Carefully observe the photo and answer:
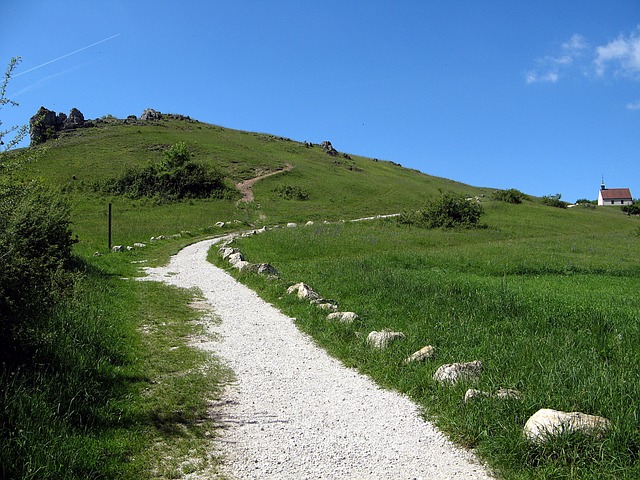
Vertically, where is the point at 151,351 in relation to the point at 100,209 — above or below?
below

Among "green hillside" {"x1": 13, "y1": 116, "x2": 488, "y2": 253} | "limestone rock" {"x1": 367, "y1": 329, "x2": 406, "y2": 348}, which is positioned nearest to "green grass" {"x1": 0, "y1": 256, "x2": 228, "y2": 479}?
"limestone rock" {"x1": 367, "y1": 329, "x2": 406, "y2": 348}

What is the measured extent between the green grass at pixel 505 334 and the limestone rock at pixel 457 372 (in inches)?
6.1

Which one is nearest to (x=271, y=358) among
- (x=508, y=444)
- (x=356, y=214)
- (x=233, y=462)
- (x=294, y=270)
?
(x=233, y=462)

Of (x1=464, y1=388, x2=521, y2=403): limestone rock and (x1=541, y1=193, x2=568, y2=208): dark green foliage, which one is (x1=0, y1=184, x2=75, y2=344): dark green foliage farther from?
(x1=541, y1=193, x2=568, y2=208): dark green foliage

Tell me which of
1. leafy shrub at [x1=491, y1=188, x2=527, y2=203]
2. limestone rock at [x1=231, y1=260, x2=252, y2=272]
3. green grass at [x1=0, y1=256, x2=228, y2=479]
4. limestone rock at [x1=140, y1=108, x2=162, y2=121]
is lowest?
green grass at [x1=0, y1=256, x2=228, y2=479]

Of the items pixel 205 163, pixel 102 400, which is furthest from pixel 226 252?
pixel 205 163

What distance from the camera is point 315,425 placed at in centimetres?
701

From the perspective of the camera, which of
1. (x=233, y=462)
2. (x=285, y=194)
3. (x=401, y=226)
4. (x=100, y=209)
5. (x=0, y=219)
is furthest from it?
(x=285, y=194)

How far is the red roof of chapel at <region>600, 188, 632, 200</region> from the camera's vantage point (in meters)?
151

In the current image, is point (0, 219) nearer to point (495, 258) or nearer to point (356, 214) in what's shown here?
point (495, 258)

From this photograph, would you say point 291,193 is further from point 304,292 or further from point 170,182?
point 304,292

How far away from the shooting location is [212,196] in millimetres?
60219

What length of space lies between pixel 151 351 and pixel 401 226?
3896cm

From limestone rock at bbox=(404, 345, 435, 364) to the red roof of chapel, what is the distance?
171 metres
